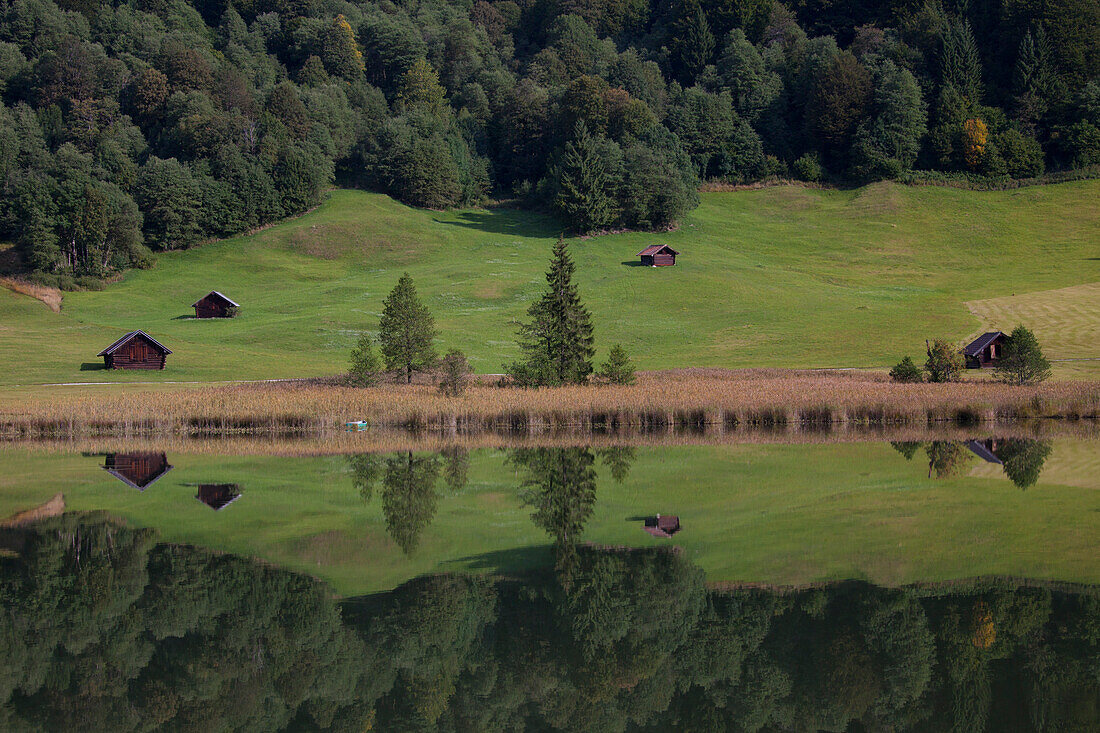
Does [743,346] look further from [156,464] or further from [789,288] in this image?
[156,464]

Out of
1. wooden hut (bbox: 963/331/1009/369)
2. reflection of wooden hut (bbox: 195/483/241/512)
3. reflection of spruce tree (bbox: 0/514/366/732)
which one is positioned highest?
wooden hut (bbox: 963/331/1009/369)

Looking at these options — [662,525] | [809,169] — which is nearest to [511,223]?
[809,169]

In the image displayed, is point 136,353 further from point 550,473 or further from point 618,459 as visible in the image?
point 550,473

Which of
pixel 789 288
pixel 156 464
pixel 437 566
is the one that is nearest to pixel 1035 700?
pixel 437 566

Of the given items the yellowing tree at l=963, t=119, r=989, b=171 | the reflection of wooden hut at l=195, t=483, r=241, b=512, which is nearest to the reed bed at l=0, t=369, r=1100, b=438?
the reflection of wooden hut at l=195, t=483, r=241, b=512

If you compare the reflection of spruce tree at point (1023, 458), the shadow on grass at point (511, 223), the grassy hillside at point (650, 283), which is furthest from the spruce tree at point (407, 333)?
the shadow on grass at point (511, 223)

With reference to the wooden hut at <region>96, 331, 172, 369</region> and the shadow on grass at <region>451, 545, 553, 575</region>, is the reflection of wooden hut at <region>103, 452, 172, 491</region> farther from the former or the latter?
the wooden hut at <region>96, 331, 172, 369</region>
